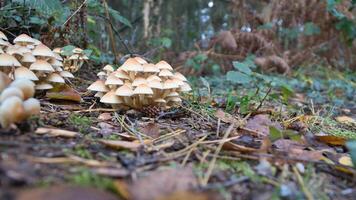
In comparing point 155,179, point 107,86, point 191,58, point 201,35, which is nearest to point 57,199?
point 155,179

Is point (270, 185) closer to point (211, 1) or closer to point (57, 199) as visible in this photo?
point (57, 199)

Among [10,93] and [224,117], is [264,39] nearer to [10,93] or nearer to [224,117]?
[224,117]

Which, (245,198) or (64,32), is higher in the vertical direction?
(64,32)

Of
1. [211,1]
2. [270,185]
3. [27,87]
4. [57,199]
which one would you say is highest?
[211,1]

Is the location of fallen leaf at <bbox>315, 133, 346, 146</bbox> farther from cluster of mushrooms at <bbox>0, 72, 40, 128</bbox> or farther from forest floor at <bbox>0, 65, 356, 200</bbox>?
cluster of mushrooms at <bbox>0, 72, 40, 128</bbox>

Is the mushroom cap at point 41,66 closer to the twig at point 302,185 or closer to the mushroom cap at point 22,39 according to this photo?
the mushroom cap at point 22,39

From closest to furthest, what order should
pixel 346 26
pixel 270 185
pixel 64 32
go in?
pixel 270 185, pixel 64 32, pixel 346 26
